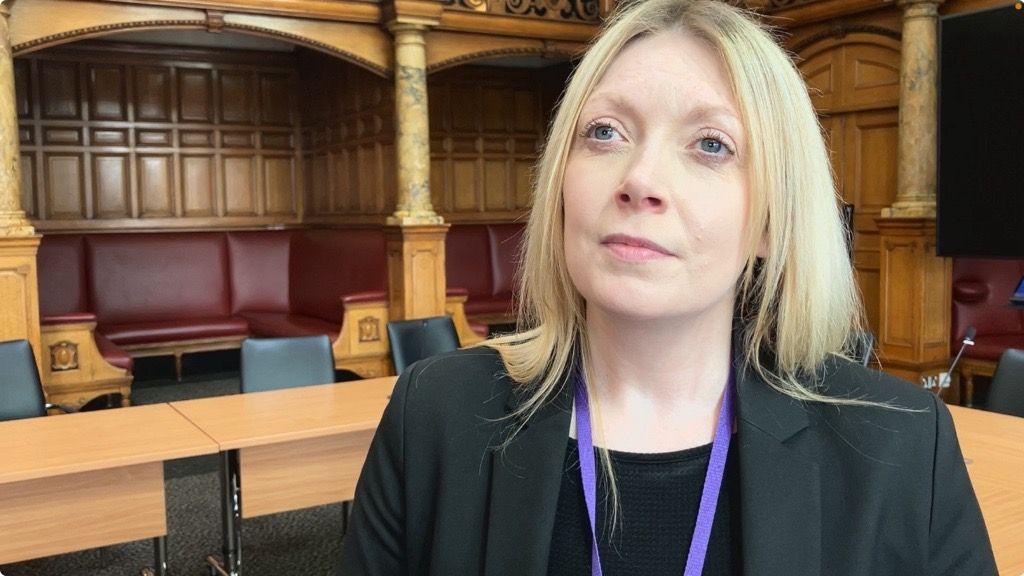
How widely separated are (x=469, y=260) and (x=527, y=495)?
8442mm

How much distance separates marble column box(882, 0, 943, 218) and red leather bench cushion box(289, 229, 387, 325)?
403 centimetres

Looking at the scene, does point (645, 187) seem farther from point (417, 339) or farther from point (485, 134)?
point (485, 134)

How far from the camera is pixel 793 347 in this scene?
4.11 feet

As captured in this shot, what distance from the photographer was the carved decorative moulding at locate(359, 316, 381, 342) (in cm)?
738

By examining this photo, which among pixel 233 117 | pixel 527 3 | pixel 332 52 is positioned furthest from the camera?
pixel 233 117

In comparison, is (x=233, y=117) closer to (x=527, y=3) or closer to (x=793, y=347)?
(x=527, y=3)

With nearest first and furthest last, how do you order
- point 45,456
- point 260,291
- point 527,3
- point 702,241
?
point 702,241 < point 45,456 < point 527,3 < point 260,291

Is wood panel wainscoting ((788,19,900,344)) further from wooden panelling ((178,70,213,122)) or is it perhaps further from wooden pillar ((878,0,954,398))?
wooden panelling ((178,70,213,122))

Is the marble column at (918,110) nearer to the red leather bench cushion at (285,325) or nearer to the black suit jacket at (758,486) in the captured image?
the red leather bench cushion at (285,325)

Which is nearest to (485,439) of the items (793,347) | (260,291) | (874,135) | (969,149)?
(793,347)

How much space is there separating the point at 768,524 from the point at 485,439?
366 mm

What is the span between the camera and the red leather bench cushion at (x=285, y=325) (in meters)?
7.84

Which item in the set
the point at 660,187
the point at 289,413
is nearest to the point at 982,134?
the point at 289,413

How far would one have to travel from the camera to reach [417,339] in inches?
189
